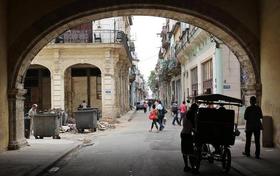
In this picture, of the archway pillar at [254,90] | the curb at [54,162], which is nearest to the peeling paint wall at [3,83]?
the curb at [54,162]

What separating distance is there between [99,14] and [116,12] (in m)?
0.69

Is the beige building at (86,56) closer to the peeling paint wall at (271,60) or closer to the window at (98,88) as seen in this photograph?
the window at (98,88)

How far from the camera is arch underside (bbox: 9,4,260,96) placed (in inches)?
659

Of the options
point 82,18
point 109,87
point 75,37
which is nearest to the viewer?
point 82,18

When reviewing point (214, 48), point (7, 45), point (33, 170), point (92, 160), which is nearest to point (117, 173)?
point (33, 170)

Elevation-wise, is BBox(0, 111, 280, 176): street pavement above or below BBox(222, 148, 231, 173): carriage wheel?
below

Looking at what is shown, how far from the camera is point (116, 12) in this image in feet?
59.7

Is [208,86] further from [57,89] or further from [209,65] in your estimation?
[57,89]

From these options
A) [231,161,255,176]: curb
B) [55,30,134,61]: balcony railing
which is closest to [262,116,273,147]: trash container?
[231,161,255,176]: curb

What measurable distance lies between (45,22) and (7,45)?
1.44m

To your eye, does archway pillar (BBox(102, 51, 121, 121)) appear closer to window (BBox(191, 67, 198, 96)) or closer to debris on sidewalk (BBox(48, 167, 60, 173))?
window (BBox(191, 67, 198, 96))

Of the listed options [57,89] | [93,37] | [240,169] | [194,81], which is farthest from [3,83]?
[194,81]

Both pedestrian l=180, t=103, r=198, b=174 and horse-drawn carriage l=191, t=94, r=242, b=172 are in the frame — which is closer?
horse-drawn carriage l=191, t=94, r=242, b=172

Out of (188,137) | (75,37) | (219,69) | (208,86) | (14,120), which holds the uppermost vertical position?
(75,37)
